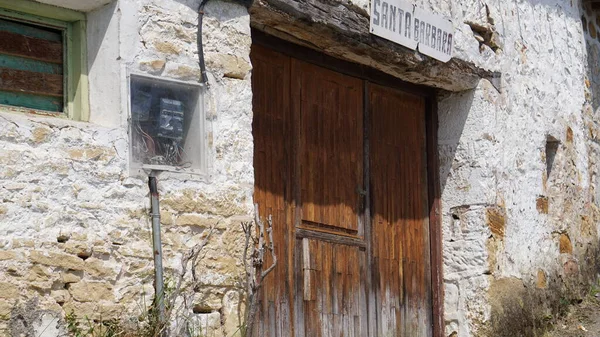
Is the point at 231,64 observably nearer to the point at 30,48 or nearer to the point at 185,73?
the point at 185,73

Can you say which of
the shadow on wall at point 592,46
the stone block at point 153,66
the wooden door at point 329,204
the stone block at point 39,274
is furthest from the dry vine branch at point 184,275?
the shadow on wall at point 592,46

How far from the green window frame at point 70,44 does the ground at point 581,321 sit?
358cm

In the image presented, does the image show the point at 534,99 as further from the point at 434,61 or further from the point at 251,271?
the point at 251,271

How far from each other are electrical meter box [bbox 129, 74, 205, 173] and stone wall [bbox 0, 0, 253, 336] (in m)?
0.04

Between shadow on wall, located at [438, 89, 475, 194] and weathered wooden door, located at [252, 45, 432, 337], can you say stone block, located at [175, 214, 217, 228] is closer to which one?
weathered wooden door, located at [252, 45, 432, 337]

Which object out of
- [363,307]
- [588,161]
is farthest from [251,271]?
[588,161]

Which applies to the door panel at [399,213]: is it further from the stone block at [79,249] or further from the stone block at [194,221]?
the stone block at [79,249]

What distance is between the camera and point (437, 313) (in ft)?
21.0

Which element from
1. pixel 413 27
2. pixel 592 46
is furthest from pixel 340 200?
pixel 592 46

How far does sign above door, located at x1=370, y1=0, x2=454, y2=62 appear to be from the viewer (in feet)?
18.4

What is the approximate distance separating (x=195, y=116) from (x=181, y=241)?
58 cm

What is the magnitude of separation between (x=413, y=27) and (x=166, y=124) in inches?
76.9

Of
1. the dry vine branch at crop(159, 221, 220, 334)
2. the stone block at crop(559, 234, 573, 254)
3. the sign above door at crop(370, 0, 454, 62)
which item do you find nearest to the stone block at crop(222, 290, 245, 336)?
the dry vine branch at crop(159, 221, 220, 334)

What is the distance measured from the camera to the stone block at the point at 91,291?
4012 mm
